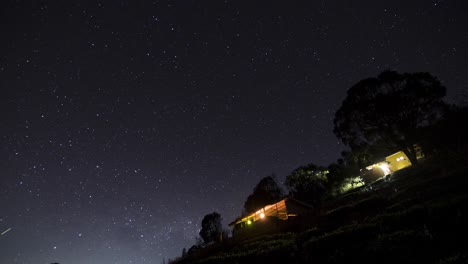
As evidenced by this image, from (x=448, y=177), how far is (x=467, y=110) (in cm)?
1916

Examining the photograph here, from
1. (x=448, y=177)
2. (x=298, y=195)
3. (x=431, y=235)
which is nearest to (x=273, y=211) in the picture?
(x=298, y=195)

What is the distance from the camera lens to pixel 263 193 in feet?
238

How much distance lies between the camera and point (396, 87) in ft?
132

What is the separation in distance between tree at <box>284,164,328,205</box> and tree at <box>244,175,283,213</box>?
17110 millimetres

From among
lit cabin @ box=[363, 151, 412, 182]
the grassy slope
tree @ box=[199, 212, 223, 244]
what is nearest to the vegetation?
the grassy slope

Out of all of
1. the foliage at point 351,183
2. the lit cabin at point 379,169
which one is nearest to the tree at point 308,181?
the foliage at point 351,183

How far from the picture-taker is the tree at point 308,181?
1969 inches

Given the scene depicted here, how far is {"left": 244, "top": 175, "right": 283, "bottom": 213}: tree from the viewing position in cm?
7197

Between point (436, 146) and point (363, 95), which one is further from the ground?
point (363, 95)

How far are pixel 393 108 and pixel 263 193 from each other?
1545 inches

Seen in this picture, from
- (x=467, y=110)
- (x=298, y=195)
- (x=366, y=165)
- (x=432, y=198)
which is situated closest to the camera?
(x=432, y=198)

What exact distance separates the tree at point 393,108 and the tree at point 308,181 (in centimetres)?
850

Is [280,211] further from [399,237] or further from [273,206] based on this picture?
[399,237]

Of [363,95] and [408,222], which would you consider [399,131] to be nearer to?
[363,95]
